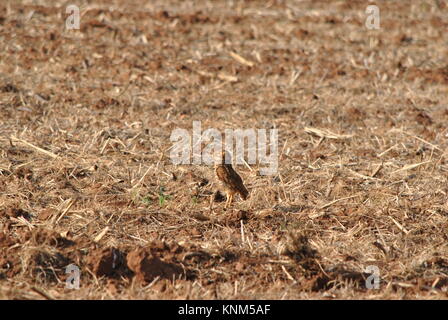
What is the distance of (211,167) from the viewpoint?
7461mm

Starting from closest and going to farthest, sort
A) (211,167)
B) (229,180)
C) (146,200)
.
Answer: (229,180)
(146,200)
(211,167)

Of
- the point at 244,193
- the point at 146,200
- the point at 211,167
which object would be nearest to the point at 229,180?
the point at 244,193

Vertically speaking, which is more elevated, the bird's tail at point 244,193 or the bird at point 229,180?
the bird at point 229,180

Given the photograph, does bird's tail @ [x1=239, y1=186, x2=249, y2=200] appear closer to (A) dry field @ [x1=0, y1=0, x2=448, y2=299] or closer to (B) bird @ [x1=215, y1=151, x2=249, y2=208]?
(B) bird @ [x1=215, y1=151, x2=249, y2=208]

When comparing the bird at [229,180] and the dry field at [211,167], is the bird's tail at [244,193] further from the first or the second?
the dry field at [211,167]

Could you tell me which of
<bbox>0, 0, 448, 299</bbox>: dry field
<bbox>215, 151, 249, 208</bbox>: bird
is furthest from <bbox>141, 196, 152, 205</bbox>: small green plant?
<bbox>215, 151, 249, 208</bbox>: bird

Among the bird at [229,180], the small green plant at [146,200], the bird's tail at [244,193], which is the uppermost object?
the bird at [229,180]

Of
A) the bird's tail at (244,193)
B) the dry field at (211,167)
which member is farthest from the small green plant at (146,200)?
the bird's tail at (244,193)

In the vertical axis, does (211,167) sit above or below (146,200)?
above

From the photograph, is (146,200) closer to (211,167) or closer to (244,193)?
(244,193)

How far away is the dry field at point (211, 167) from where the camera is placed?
212 inches

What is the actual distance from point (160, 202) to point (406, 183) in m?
2.37

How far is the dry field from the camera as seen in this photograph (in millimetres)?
5379

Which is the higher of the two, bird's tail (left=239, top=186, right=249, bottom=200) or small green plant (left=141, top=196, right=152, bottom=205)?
bird's tail (left=239, top=186, right=249, bottom=200)
